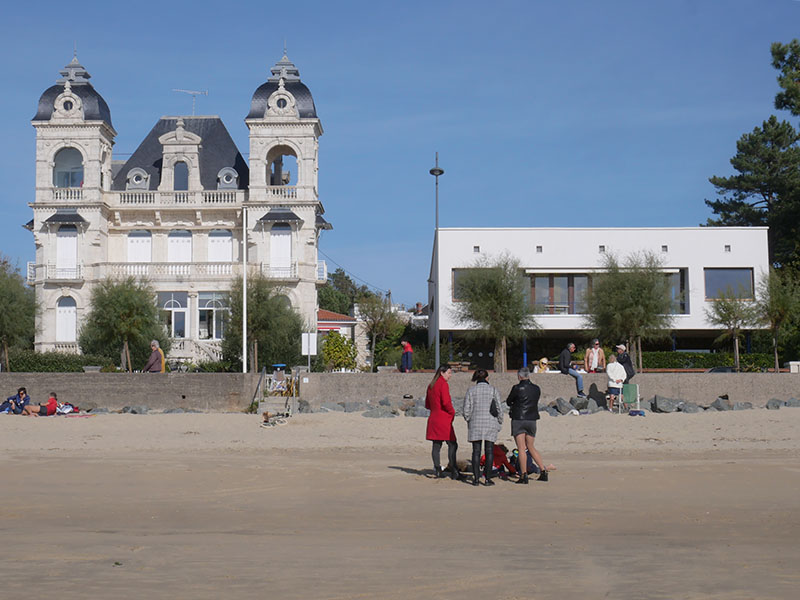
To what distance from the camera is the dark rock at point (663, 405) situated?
78.1 ft

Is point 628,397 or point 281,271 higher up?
point 281,271

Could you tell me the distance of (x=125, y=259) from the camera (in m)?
47.4

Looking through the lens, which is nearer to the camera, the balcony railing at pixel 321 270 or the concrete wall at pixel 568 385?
the concrete wall at pixel 568 385

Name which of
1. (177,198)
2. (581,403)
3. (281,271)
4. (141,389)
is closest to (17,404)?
(141,389)

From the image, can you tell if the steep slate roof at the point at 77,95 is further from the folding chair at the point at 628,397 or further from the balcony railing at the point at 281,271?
the folding chair at the point at 628,397

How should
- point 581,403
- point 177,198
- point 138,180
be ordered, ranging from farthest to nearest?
point 138,180, point 177,198, point 581,403

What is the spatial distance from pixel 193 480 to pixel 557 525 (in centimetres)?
617

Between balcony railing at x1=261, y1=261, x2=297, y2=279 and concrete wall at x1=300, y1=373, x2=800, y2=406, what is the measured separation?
18.2 metres

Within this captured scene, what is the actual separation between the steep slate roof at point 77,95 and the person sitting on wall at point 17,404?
974 inches

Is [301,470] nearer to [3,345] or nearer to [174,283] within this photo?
[3,345]

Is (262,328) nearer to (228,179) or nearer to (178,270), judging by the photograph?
(178,270)

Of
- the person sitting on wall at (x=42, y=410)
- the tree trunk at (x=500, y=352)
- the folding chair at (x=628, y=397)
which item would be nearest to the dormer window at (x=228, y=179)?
the tree trunk at (x=500, y=352)

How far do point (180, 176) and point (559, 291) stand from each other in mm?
21537

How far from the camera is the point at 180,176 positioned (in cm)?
4828
